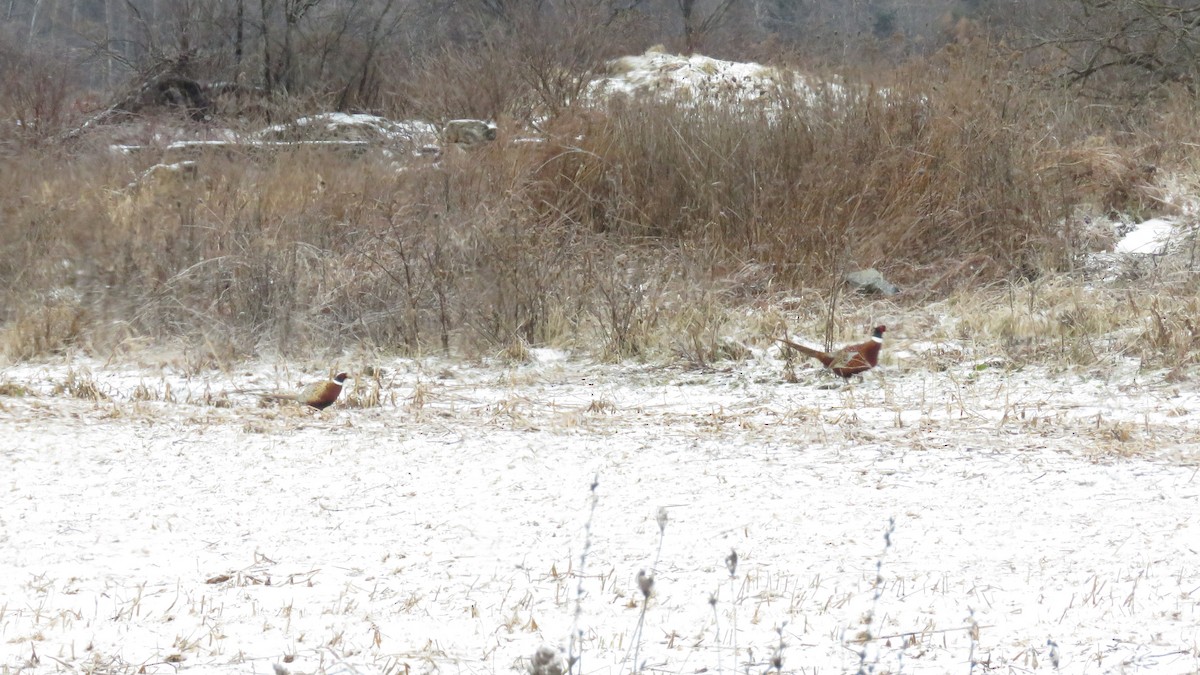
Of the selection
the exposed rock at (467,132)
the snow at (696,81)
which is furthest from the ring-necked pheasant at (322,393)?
the exposed rock at (467,132)

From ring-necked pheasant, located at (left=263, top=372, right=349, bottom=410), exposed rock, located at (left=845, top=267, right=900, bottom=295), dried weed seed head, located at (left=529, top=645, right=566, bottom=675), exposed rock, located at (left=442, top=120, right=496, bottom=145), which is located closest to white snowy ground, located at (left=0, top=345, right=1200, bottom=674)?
ring-necked pheasant, located at (left=263, top=372, right=349, bottom=410)

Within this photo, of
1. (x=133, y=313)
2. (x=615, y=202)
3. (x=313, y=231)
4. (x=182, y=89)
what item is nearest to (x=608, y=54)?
(x=182, y=89)

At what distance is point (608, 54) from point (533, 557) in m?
12.2

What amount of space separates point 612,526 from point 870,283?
4207mm

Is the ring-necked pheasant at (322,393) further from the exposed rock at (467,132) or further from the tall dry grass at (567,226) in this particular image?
the exposed rock at (467,132)

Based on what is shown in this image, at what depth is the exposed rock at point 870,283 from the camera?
742 centimetres

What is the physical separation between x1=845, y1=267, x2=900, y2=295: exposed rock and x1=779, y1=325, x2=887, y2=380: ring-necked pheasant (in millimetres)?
1736

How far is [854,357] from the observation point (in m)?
5.66

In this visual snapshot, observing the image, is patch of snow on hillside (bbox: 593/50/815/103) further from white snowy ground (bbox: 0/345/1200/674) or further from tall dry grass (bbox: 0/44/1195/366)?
white snowy ground (bbox: 0/345/1200/674)

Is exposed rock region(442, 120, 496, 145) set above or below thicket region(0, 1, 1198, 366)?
above

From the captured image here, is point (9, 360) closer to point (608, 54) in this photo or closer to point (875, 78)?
point (875, 78)

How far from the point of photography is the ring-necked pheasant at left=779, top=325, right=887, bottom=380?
5648 mm

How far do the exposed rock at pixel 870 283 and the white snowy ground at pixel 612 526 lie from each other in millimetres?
1681

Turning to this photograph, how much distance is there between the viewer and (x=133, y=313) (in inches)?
279
